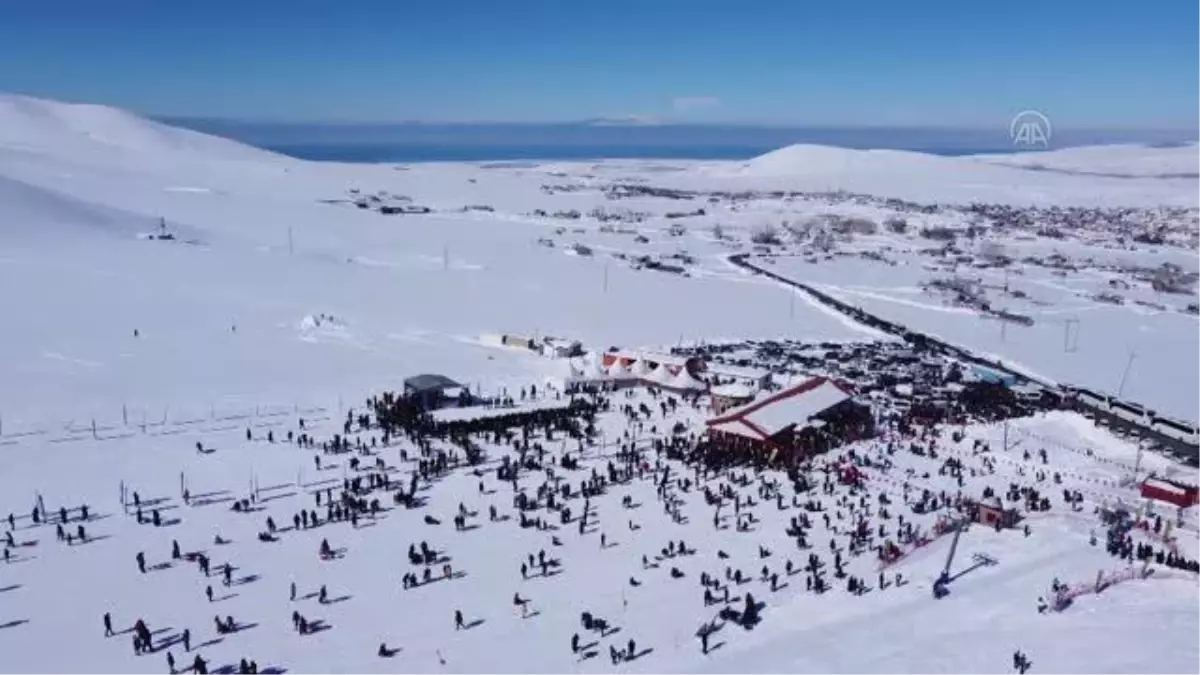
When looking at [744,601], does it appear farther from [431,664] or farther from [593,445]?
[593,445]

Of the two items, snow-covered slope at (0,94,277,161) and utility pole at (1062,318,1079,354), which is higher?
snow-covered slope at (0,94,277,161)

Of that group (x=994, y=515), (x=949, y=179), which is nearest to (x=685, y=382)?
(x=994, y=515)

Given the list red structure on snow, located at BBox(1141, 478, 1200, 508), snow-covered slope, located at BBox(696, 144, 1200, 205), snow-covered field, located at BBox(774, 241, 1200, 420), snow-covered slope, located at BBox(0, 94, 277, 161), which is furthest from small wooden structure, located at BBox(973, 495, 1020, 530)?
snow-covered slope, located at BBox(0, 94, 277, 161)

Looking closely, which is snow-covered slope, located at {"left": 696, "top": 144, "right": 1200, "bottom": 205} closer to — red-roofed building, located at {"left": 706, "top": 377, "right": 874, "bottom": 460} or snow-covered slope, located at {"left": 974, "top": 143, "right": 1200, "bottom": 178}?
snow-covered slope, located at {"left": 974, "top": 143, "right": 1200, "bottom": 178}

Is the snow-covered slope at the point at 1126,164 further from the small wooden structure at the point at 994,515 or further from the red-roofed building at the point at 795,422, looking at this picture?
the small wooden structure at the point at 994,515

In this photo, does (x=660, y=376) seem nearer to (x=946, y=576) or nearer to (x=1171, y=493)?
(x=1171, y=493)

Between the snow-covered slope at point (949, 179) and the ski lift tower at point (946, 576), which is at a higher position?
the snow-covered slope at point (949, 179)

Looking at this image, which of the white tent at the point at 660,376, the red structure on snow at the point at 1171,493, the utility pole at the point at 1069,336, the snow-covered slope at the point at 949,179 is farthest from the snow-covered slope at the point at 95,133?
the red structure on snow at the point at 1171,493
